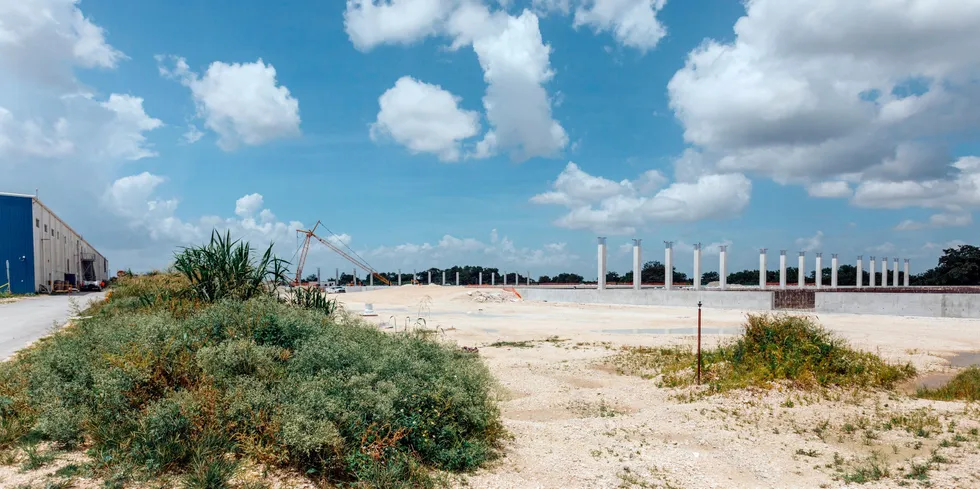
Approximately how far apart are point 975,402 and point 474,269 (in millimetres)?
72181

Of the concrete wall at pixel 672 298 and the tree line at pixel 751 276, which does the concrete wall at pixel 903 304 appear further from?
the tree line at pixel 751 276

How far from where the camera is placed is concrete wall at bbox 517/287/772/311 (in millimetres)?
31781

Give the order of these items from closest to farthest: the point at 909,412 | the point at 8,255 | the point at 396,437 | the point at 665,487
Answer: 1. the point at 396,437
2. the point at 665,487
3. the point at 909,412
4. the point at 8,255

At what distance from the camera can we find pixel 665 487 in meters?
5.66

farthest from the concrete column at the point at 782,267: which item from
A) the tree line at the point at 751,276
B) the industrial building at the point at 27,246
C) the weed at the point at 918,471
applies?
the industrial building at the point at 27,246

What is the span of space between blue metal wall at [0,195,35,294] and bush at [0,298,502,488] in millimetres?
48823

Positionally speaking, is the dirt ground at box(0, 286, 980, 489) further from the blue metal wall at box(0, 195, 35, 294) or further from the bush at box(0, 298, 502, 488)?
the blue metal wall at box(0, 195, 35, 294)

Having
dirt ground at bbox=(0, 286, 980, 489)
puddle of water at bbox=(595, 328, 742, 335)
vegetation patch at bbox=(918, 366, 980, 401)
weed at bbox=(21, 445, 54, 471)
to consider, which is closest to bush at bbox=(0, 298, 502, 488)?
weed at bbox=(21, 445, 54, 471)

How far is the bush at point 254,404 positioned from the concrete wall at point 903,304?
1145 inches

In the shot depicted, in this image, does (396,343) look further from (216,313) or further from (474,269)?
(474,269)

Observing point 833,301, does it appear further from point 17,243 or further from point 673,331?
point 17,243

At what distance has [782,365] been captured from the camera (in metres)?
10.3

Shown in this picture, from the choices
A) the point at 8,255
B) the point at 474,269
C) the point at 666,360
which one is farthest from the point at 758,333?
the point at 474,269

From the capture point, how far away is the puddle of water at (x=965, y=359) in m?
13.7
